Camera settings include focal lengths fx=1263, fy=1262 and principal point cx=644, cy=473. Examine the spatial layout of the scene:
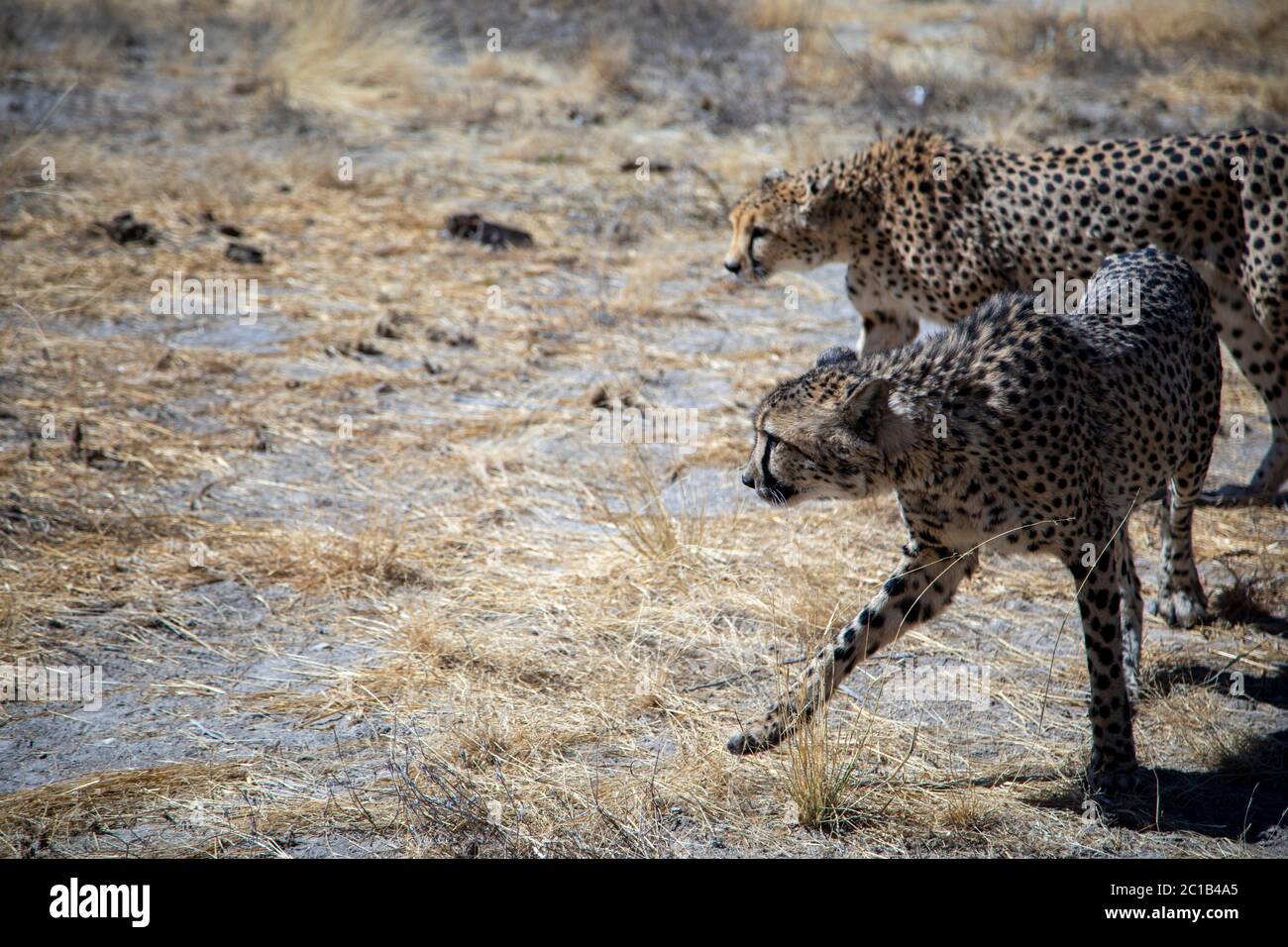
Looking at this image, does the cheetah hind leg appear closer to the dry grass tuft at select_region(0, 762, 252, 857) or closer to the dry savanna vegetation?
the dry savanna vegetation

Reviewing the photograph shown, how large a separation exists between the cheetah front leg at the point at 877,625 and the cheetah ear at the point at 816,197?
2.58 metres

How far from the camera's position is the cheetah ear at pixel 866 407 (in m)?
3.60

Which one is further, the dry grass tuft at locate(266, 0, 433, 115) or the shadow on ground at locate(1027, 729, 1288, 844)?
the dry grass tuft at locate(266, 0, 433, 115)

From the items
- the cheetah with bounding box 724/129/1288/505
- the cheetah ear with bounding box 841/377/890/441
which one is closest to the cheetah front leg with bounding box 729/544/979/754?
the cheetah ear with bounding box 841/377/890/441

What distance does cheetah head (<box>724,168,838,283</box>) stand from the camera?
19.6 feet

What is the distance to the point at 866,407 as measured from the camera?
3.63 meters

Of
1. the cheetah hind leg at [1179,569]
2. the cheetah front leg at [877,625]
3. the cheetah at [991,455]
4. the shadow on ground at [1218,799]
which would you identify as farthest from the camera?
the cheetah hind leg at [1179,569]

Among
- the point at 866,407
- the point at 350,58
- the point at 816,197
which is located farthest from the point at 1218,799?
the point at 350,58

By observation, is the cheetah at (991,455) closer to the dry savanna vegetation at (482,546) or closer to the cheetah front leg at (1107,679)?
the cheetah front leg at (1107,679)

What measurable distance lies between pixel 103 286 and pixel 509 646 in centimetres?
465

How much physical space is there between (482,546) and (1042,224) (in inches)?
108

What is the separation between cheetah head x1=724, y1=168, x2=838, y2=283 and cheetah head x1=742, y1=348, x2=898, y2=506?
7.58 ft

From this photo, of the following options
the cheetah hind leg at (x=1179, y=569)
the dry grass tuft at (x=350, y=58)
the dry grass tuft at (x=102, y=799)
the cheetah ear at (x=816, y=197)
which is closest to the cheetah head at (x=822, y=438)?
the cheetah hind leg at (x=1179, y=569)

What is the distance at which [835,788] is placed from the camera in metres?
3.42
